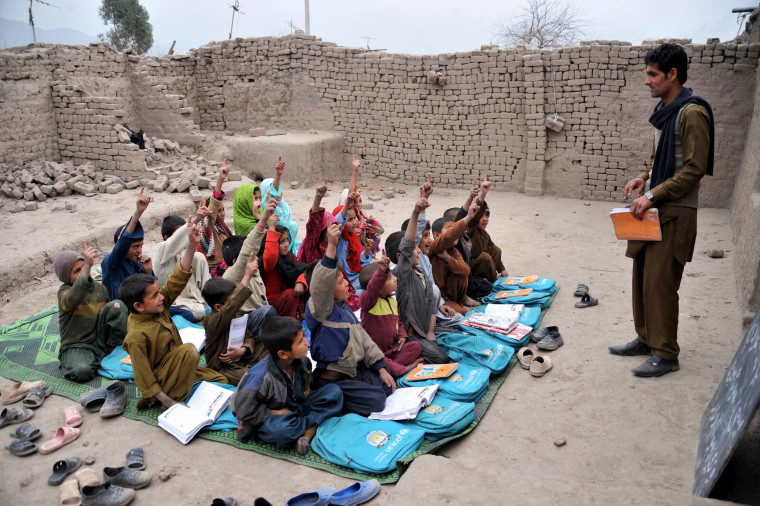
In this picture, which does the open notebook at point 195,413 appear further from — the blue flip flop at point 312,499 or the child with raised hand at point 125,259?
the child with raised hand at point 125,259

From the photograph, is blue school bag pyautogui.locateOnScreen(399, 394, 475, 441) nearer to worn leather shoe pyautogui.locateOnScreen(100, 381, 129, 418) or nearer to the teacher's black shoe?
the teacher's black shoe

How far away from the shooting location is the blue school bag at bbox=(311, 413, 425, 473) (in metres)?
→ 3.23

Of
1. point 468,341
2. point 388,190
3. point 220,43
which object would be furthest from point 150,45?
point 468,341

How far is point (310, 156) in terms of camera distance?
1142cm

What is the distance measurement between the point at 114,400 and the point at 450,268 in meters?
3.00

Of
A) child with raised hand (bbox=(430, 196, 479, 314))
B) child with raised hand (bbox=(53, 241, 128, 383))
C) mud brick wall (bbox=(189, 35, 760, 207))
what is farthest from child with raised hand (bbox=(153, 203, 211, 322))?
mud brick wall (bbox=(189, 35, 760, 207))

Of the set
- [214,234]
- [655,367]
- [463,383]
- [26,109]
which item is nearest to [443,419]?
[463,383]

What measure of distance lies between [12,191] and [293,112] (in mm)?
5968

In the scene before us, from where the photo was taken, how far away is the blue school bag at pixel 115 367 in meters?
4.38

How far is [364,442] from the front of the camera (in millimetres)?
3391

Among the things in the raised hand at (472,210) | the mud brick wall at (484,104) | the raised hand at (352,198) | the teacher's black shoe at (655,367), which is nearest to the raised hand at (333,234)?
the raised hand at (352,198)

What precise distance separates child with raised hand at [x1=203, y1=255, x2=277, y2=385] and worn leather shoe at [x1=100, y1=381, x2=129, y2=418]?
0.62 m

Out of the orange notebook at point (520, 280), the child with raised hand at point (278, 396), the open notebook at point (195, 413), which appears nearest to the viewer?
the child with raised hand at point (278, 396)

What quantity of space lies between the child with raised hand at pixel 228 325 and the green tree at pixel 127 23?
21.3 meters
